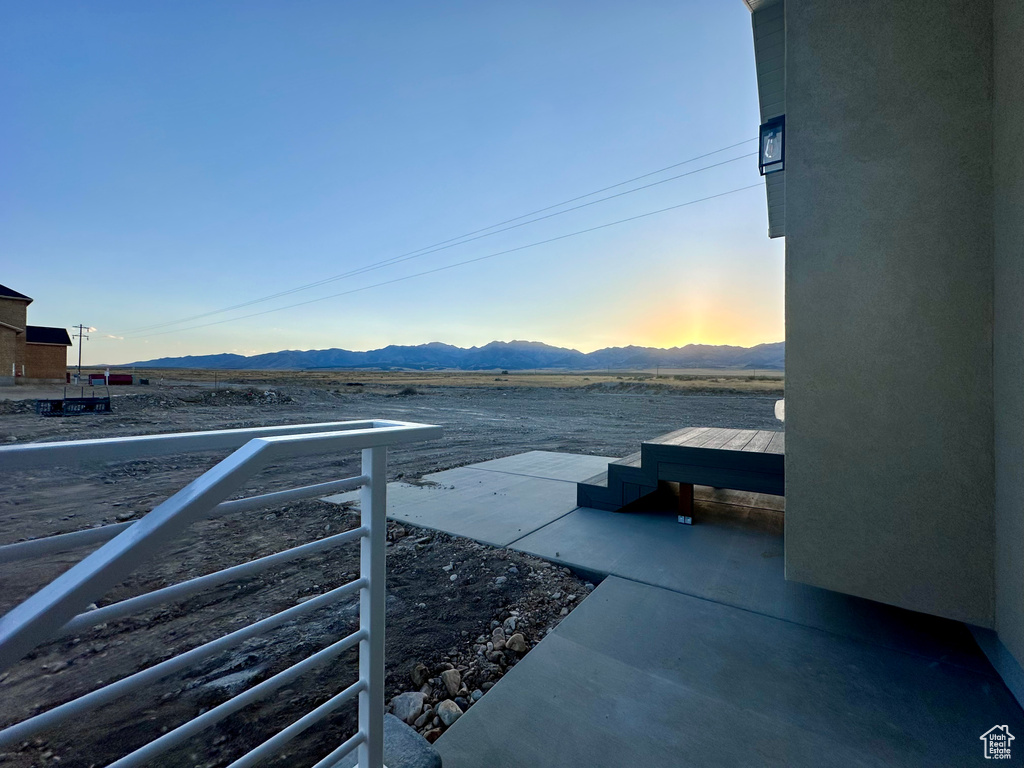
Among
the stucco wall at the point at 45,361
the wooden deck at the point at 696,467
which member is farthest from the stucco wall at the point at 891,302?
the stucco wall at the point at 45,361

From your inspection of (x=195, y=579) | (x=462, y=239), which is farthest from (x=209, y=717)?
(x=462, y=239)

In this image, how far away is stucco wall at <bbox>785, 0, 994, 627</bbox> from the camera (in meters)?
1.73

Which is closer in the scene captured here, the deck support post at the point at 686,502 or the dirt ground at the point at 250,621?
the dirt ground at the point at 250,621

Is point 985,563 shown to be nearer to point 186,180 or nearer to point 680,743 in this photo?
point 680,743

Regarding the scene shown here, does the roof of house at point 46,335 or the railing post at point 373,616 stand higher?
the roof of house at point 46,335

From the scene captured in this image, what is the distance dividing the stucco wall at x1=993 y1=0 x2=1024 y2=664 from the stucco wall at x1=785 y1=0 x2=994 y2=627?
60 millimetres

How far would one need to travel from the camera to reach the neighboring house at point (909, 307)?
1629 millimetres

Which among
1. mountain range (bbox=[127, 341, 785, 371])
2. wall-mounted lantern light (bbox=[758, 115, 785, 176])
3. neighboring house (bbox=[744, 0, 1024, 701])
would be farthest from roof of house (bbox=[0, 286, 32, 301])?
mountain range (bbox=[127, 341, 785, 371])

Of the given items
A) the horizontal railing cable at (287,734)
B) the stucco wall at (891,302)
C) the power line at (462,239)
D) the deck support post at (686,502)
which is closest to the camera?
the horizontal railing cable at (287,734)

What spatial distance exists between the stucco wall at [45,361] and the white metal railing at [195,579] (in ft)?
116

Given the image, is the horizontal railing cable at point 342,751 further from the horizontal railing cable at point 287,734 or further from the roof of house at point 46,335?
the roof of house at point 46,335

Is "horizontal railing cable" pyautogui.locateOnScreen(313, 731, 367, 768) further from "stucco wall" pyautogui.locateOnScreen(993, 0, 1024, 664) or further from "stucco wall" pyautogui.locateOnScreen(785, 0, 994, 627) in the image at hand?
"stucco wall" pyautogui.locateOnScreen(993, 0, 1024, 664)

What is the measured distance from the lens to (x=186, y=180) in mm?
14500

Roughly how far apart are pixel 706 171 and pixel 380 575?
1722cm
